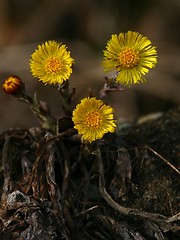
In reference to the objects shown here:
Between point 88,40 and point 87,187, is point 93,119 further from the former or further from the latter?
point 88,40

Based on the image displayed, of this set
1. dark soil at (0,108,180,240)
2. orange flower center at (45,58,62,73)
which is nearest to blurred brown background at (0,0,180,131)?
dark soil at (0,108,180,240)

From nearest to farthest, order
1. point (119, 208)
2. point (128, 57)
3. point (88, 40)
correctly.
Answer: point (119, 208) → point (128, 57) → point (88, 40)

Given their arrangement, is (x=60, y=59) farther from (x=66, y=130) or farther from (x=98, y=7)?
(x=98, y=7)

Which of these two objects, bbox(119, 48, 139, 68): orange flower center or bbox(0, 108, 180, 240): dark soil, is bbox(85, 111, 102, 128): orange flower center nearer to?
bbox(0, 108, 180, 240): dark soil

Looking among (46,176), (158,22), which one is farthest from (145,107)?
(46,176)

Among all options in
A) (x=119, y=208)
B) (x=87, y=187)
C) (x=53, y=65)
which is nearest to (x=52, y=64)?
(x=53, y=65)
